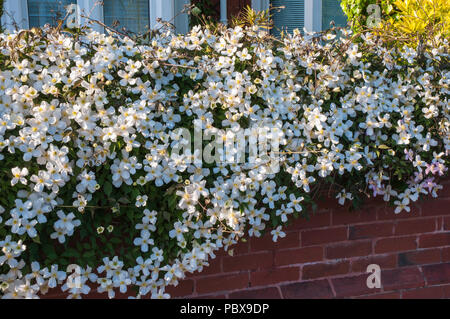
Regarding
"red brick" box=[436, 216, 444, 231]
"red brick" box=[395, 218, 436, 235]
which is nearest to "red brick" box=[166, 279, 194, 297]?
"red brick" box=[395, 218, 436, 235]

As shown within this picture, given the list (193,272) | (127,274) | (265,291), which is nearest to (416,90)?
(265,291)

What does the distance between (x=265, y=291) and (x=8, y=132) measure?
149 cm

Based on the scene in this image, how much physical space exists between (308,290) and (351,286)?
264 millimetres

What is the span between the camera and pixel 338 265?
2.69m

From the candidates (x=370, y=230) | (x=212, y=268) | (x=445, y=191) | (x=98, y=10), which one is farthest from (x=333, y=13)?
(x=212, y=268)

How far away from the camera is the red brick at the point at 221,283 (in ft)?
8.11

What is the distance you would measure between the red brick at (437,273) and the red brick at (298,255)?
2.38ft

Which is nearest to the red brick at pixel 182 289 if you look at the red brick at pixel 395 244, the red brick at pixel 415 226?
the red brick at pixel 395 244

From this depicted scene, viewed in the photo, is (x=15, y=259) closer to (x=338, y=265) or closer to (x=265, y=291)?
(x=265, y=291)

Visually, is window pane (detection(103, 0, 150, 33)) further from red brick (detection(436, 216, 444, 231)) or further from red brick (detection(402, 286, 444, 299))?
red brick (detection(402, 286, 444, 299))

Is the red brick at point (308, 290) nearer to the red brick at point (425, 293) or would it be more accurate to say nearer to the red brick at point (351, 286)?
the red brick at point (351, 286)

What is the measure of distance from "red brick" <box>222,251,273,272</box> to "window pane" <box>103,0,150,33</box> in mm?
4133

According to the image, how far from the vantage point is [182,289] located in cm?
245

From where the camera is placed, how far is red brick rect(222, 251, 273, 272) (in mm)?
2490
